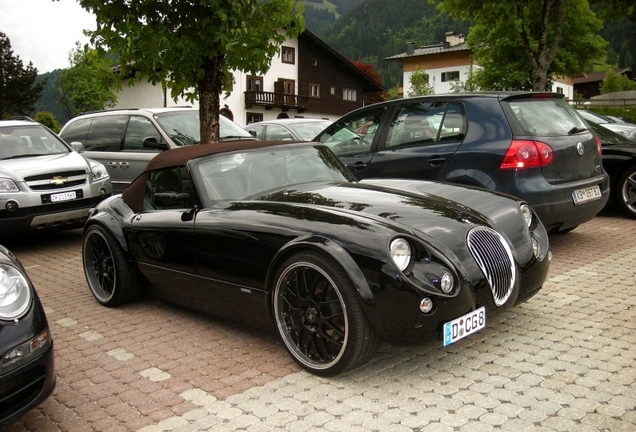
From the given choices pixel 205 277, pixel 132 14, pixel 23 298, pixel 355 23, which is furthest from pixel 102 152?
pixel 355 23

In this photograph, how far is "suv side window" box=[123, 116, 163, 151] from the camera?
9.92m

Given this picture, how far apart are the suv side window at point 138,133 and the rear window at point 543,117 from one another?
18.4 feet

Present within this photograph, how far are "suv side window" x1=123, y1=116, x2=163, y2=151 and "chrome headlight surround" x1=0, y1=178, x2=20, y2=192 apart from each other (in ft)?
7.55

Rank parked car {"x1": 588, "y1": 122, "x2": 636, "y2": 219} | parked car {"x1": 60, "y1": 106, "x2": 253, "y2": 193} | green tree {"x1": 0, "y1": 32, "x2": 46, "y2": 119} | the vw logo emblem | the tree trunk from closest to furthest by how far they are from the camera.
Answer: the vw logo emblem → parked car {"x1": 588, "y1": 122, "x2": 636, "y2": 219} → the tree trunk → parked car {"x1": 60, "y1": 106, "x2": 253, "y2": 193} → green tree {"x1": 0, "y1": 32, "x2": 46, "y2": 119}

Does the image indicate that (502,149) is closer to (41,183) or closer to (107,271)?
(107,271)

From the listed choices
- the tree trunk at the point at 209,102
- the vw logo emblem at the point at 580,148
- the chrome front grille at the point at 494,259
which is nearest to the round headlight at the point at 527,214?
the chrome front grille at the point at 494,259

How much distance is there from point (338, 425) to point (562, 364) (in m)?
1.52

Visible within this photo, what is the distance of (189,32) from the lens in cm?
848

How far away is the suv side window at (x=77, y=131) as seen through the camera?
36.7 ft

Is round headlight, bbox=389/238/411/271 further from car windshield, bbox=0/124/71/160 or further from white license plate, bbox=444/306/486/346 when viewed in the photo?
car windshield, bbox=0/124/71/160

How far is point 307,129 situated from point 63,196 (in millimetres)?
5006

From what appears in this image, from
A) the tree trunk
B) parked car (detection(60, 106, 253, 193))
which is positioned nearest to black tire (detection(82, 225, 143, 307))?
the tree trunk

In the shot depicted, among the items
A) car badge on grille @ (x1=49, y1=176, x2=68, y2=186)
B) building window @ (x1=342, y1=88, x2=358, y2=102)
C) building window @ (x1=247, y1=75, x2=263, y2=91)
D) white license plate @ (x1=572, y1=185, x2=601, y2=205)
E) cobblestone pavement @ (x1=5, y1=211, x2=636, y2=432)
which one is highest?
building window @ (x1=247, y1=75, x2=263, y2=91)

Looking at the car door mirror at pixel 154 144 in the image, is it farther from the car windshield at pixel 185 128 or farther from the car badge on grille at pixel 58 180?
the car badge on grille at pixel 58 180
